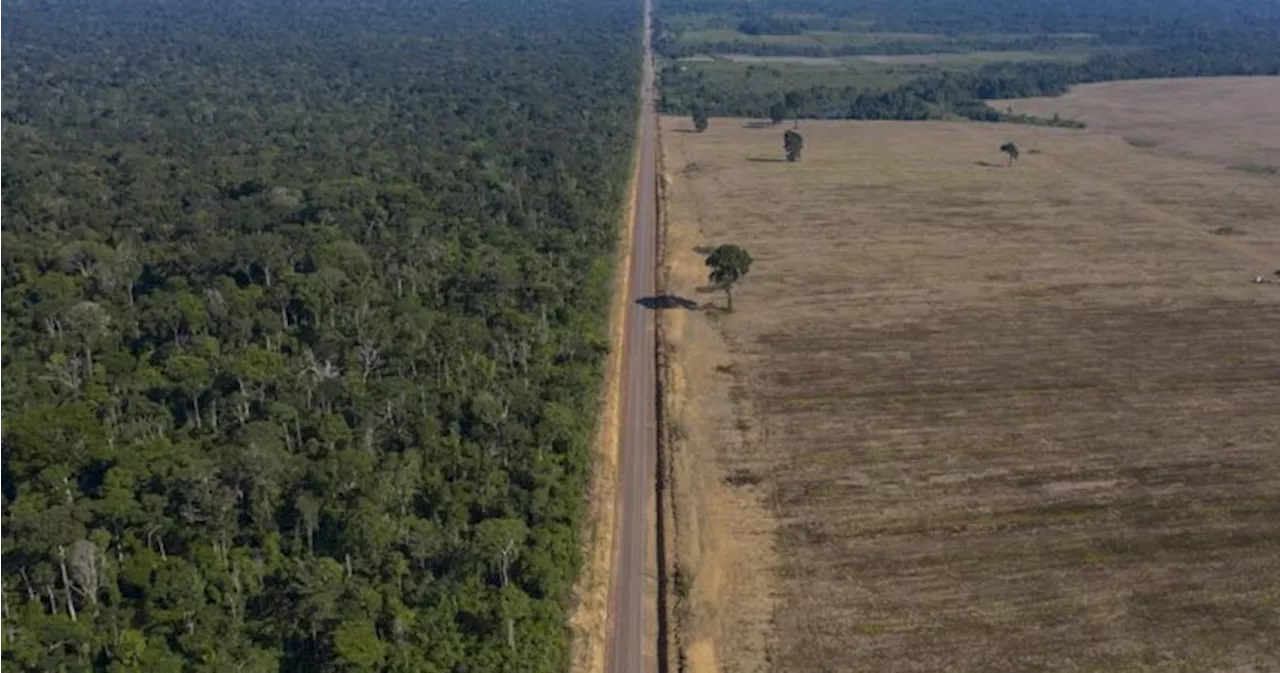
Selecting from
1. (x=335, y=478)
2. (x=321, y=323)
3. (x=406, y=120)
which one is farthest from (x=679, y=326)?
(x=406, y=120)

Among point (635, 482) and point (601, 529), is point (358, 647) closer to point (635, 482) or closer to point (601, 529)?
point (601, 529)

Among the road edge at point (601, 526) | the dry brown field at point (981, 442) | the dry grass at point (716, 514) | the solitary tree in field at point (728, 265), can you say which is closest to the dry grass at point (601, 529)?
the road edge at point (601, 526)

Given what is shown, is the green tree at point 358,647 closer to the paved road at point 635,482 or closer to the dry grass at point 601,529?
the dry grass at point 601,529

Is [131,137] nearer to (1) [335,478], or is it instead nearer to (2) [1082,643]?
(1) [335,478]

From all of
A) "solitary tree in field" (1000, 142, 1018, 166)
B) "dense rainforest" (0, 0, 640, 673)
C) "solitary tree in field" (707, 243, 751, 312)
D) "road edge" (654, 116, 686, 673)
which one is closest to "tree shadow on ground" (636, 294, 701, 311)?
"road edge" (654, 116, 686, 673)

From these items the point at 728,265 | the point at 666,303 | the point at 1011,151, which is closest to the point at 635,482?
the point at 728,265
